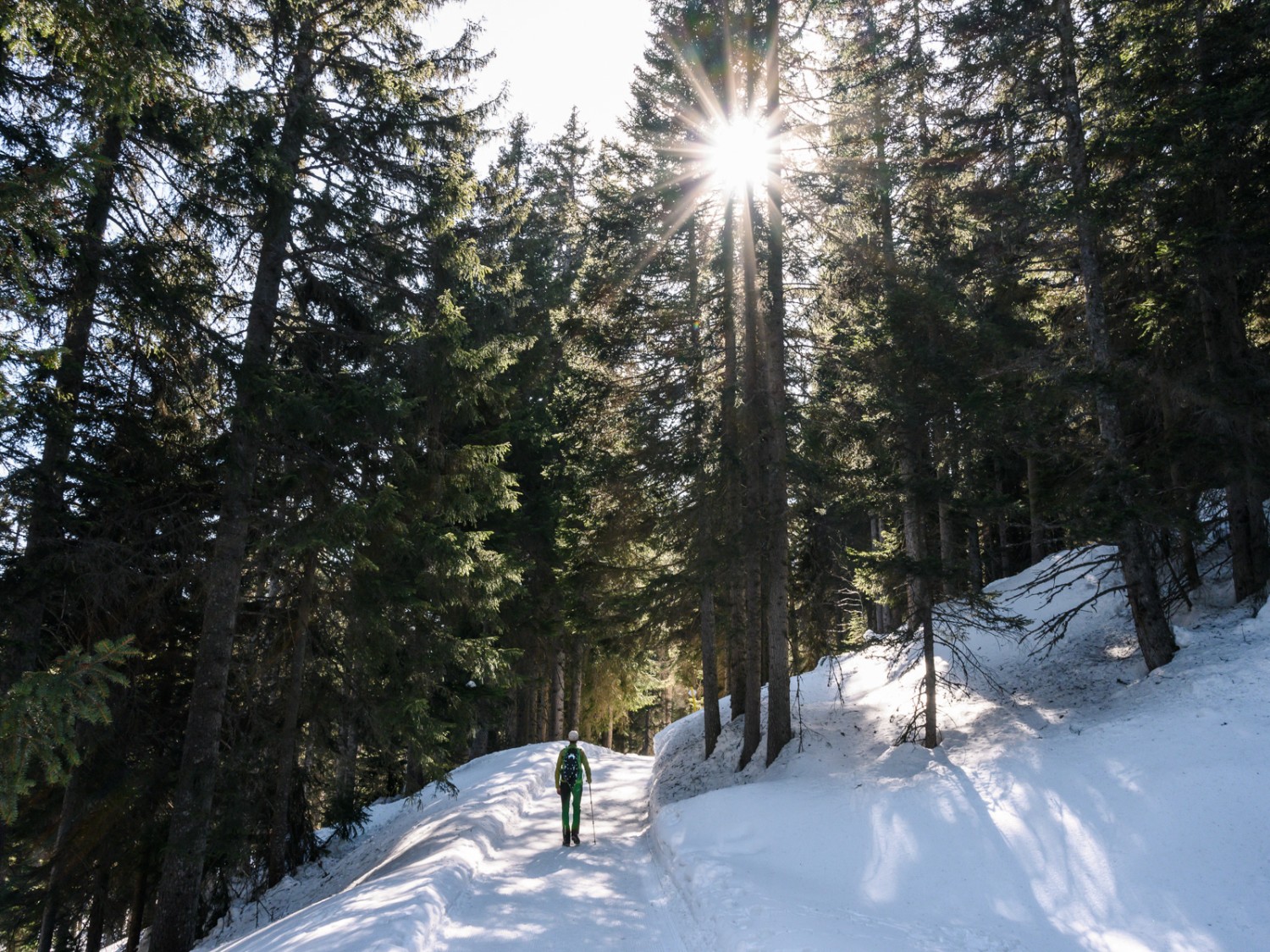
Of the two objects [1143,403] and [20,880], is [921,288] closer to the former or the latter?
[1143,403]

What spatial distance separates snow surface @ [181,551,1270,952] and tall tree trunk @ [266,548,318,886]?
62.9 inches

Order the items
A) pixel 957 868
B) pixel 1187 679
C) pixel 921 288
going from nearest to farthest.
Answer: pixel 957 868, pixel 1187 679, pixel 921 288

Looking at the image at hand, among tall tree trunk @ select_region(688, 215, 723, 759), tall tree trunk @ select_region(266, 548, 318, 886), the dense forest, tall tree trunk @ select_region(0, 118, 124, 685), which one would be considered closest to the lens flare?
the dense forest

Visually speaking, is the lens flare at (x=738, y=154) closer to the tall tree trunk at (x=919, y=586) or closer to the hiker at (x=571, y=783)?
the tall tree trunk at (x=919, y=586)

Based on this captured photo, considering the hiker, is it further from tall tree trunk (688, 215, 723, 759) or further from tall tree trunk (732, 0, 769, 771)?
tall tree trunk (688, 215, 723, 759)

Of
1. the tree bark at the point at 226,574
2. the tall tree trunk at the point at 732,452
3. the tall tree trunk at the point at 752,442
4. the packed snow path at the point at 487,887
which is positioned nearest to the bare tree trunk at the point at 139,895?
the packed snow path at the point at 487,887

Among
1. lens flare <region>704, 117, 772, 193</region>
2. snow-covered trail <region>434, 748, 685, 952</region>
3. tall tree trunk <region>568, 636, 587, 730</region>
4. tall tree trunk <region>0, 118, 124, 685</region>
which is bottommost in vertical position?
snow-covered trail <region>434, 748, 685, 952</region>

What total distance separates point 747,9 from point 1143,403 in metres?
11.7

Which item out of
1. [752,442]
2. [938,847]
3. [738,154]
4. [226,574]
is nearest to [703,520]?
[752,442]

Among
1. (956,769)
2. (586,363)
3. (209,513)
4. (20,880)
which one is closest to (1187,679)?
(956,769)

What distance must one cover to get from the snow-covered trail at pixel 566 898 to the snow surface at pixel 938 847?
0.05 metres

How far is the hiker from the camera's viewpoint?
12188 mm

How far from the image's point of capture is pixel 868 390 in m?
14.4

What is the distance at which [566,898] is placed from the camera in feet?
30.0
